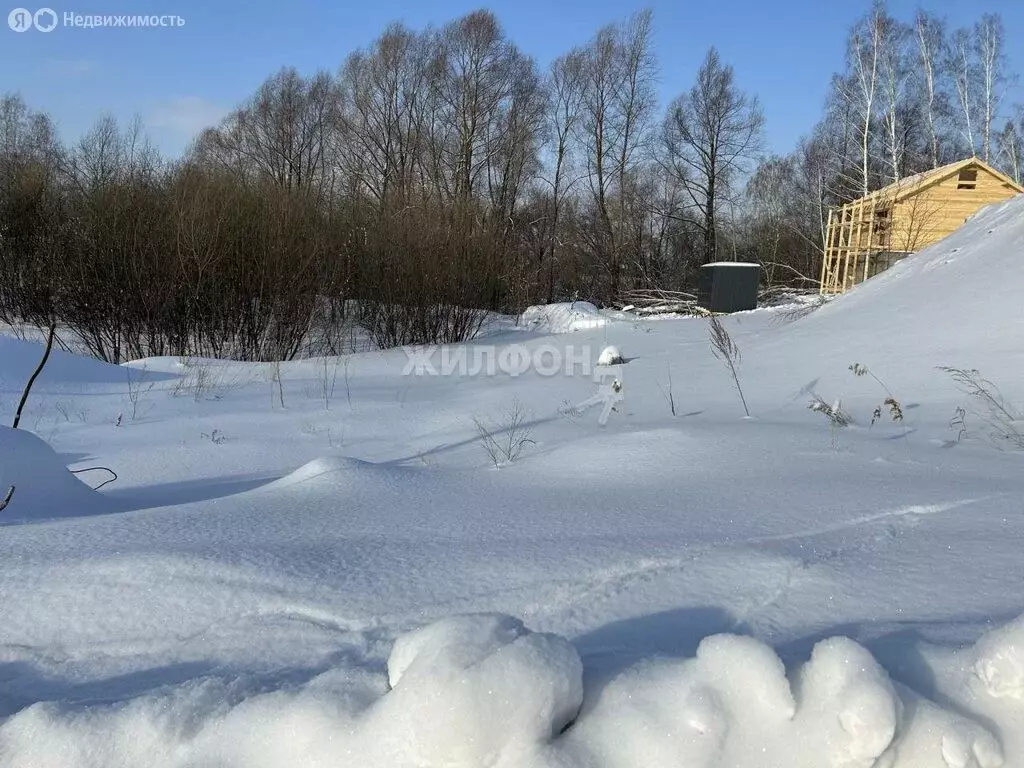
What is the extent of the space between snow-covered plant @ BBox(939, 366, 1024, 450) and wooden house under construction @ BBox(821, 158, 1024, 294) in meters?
12.8

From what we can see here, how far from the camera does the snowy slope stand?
951 millimetres

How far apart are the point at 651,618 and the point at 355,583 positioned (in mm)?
659

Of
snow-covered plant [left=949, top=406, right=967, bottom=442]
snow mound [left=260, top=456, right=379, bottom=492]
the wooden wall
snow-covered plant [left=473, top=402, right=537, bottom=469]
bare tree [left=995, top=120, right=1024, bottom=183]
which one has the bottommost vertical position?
snow-covered plant [left=473, top=402, right=537, bottom=469]

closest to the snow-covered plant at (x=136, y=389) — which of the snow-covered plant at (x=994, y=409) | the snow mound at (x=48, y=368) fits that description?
the snow mound at (x=48, y=368)

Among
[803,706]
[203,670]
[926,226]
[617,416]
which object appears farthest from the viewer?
[926,226]

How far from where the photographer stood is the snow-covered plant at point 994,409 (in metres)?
3.14

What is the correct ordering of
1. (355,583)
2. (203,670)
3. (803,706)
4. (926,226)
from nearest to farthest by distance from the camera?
(803,706) → (203,670) → (355,583) → (926,226)

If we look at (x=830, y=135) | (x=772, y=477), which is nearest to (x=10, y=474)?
(x=772, y=477)

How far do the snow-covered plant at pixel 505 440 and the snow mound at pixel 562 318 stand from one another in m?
8.29

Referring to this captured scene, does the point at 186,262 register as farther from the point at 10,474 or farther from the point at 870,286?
the point at 870,286

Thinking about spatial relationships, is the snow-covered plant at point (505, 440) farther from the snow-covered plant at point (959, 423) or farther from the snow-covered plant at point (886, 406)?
the snow-covered plant at point (959, 423)

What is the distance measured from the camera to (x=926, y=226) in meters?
16.6

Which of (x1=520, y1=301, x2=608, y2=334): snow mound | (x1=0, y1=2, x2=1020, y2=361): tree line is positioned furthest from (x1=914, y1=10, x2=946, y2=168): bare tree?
(x1=520, y1=301, x2=608, y2=334): snow mound

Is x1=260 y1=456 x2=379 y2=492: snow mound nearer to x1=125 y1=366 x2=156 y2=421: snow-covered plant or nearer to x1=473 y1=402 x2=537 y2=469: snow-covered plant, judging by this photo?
x1=473 y1=402 x2=537 y2=469: snow-covered plant
